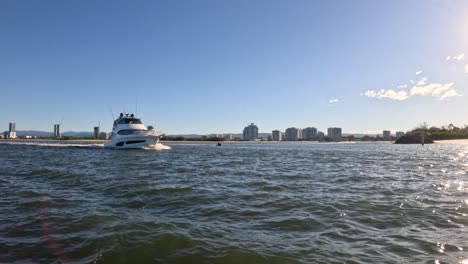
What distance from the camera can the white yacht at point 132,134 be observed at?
5125cm

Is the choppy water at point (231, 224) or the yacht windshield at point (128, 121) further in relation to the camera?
the yacht windshield at point (128, 121)

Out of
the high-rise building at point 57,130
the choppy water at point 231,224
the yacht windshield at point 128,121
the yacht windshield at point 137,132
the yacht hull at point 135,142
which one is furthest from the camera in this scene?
the high-rise building at point 57,130

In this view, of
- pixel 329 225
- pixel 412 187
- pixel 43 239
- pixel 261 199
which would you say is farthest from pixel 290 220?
pixel 412 187

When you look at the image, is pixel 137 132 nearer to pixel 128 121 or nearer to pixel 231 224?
pixel 128 121

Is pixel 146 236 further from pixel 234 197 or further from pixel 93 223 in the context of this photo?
pixel 234 197

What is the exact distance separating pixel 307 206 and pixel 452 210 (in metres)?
4.30

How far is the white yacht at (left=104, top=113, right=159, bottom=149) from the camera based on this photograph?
51.2 m

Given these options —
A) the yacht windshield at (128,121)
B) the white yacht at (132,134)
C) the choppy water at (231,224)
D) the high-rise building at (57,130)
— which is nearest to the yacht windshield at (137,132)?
the white yacht at (132,134)

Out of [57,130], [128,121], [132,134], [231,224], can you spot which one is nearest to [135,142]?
[132,134]

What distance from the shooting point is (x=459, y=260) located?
549cm

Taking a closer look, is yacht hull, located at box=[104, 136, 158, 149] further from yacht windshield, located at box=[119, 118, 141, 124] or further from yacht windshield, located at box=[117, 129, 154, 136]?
yacht windshield, located at box=[119, 118, 141, 124]

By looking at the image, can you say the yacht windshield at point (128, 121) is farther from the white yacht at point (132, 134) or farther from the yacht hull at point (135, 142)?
the yacht hull at point (135, 142)

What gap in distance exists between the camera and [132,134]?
2037 inches

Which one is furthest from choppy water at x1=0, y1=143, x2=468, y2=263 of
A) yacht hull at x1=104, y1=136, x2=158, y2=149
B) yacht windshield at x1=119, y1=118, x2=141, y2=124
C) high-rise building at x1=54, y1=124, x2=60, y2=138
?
high-rise building at x1=54, y1=124, x2=60, y2=138
